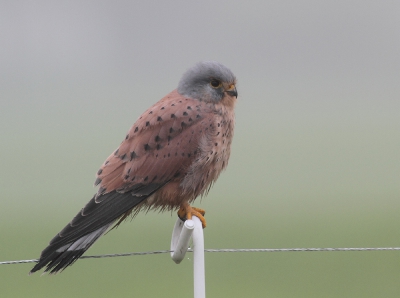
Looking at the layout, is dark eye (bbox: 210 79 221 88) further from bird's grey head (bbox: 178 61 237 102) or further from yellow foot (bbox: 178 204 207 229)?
yellow foot (bbox: 178 204 207 229)

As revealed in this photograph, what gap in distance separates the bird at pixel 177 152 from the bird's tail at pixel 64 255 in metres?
0.12

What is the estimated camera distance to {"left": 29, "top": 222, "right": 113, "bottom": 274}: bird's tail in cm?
238

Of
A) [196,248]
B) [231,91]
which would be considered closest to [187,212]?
[231,91]

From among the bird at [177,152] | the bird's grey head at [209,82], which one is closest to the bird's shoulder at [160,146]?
the bird at [177,152]

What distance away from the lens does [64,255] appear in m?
2.46

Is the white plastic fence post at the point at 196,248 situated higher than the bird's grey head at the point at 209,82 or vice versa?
the bird's grey head at the point at 209,82

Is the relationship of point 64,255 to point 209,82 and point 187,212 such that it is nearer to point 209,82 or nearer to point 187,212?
point 187,212

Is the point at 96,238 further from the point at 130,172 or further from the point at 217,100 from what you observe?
the point at 217,100

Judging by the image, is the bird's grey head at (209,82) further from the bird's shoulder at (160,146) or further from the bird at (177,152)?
the bird's shoulder at (160,146)

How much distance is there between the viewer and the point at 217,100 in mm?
3033

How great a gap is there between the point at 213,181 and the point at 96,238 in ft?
2.37

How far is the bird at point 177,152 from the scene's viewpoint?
9.11 feet

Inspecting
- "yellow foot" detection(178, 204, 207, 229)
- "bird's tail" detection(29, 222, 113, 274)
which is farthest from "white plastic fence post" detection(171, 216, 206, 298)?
"yellow foot" detection(178, 204, 207, 229)

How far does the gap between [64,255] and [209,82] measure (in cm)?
116
